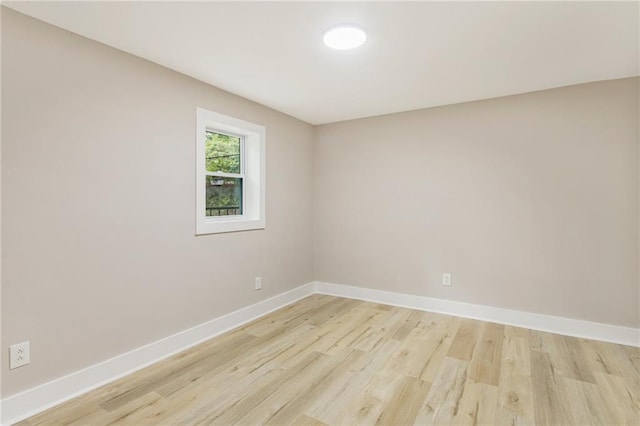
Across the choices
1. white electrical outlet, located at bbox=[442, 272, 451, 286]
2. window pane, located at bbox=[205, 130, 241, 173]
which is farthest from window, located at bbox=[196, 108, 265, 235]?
white electrical outlet, located at bbox=[442, 272, 451, 286]

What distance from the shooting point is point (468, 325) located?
123 inches

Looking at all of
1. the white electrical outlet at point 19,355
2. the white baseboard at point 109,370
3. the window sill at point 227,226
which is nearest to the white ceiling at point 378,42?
the window sill at point 227,226

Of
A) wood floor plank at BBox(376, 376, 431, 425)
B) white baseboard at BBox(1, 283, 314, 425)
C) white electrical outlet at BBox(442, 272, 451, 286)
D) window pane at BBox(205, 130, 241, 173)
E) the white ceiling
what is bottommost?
wood floor plank at BBox(376, 376, 431, 425)

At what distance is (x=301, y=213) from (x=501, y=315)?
8.13 ft

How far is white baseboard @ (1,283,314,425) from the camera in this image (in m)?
1.76

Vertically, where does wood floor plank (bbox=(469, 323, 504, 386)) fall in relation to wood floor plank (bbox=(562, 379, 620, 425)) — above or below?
above

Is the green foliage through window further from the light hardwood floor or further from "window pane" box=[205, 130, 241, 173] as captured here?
the light hardwood floor

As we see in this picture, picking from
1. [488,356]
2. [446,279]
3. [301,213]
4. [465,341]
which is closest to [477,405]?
[488,356]

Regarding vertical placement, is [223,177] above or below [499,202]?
above

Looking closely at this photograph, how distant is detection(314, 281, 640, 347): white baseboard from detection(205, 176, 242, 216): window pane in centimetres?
169

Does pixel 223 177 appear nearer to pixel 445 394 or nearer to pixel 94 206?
pixel 94 206

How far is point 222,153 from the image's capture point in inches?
128

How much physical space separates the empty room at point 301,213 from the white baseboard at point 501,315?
2 centimetres

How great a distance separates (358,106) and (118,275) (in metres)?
2.73
